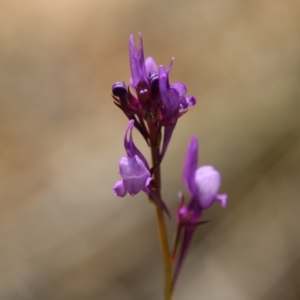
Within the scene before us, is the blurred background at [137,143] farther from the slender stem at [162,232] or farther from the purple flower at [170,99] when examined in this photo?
the purple flower at [170,99]

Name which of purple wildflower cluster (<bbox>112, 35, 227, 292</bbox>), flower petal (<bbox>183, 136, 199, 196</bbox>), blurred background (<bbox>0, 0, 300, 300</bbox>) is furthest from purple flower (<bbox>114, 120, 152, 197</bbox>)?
blurred background (<bbox>0, 0, 300, 300</bbox>)

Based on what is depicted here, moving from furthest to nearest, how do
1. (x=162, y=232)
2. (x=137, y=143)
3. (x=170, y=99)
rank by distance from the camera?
(x=137, y=143) < (x=162, y=232) < (x=170, y=99)

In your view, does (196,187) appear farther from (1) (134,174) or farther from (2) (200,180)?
(1) (134,174)

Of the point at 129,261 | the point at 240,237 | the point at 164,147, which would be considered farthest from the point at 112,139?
the point at 164,147

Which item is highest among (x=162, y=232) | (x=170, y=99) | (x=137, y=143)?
(x=137, y=143)

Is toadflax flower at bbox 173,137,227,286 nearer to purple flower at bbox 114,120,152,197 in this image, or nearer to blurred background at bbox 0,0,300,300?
purple flower at bbox 114,120,152,197

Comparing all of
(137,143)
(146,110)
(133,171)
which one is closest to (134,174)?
(133,171)

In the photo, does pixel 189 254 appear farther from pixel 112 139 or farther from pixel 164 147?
pixel 164 147
